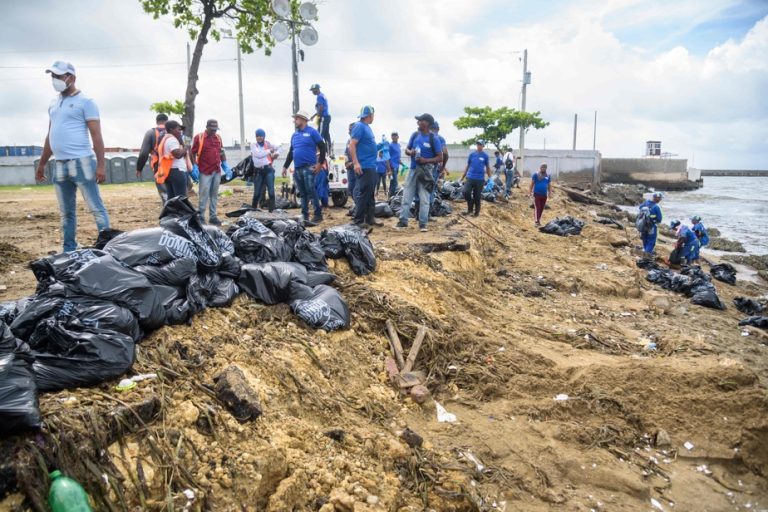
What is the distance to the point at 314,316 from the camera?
4.19 m

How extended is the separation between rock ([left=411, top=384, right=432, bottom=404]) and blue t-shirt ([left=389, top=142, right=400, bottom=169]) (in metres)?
9.79

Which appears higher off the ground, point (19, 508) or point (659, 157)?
point (659, 157)

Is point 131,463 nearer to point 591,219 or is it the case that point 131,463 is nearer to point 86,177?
point 86,177

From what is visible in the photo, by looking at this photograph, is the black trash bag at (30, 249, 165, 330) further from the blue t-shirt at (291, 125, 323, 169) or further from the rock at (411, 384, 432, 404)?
the blue t-shirt at (291, 125, 323, 169)

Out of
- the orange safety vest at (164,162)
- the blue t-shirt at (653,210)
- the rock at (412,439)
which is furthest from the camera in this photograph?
the blue t-shirt at (653,210)

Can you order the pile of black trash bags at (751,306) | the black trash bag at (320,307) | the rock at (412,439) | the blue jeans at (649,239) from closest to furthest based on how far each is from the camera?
the rock at (412,439) → the black trash bag at (320,307) → the pile of black trash bags at (751,306) → the blue jeans at (649,239)

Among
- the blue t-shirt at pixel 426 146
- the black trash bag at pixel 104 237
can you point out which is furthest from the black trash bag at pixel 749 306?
the black trash bag at pixel 104 237

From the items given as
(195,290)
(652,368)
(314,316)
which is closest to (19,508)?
(195,290)

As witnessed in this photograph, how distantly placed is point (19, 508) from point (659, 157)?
53.3 metres

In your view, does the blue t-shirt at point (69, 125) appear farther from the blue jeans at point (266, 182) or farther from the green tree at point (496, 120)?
the green tree at point (496, 120)

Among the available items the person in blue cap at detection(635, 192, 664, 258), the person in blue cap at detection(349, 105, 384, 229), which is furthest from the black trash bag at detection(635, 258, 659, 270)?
the person in blue cap at detection(349, 105, 384, 229)

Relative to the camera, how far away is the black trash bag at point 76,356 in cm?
244

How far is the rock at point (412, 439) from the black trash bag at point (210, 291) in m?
1.65

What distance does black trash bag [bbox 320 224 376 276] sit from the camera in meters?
5.48
